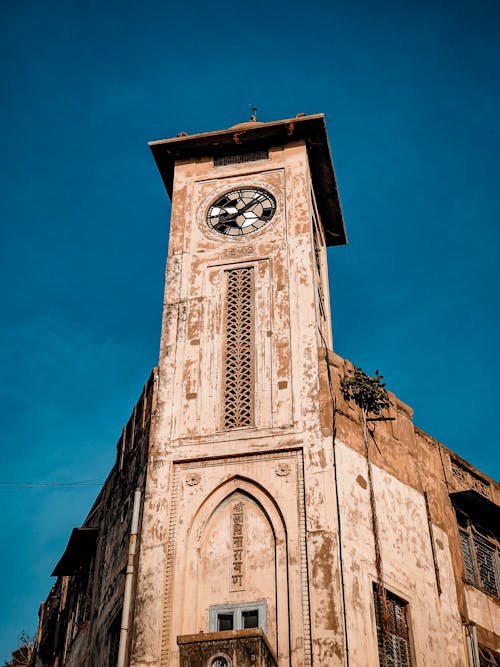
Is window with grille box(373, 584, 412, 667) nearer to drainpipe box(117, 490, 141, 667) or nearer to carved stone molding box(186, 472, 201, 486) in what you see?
carved stone molding box(186, 472, 201, 486)

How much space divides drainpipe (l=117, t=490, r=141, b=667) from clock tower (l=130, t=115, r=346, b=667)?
22cm

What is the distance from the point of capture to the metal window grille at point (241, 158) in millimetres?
21141

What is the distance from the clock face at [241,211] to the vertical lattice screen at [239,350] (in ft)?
3.84

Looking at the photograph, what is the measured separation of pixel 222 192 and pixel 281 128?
6.35 feet

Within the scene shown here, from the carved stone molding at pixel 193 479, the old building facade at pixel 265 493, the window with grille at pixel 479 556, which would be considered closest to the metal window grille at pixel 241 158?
the old building facade at pixel 265 493

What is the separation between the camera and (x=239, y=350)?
1766 cm

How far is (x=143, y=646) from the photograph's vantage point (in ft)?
47.0

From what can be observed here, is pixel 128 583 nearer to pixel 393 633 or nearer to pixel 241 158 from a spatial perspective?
pixel 393 633

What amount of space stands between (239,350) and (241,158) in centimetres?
545

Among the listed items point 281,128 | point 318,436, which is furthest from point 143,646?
point 281,128

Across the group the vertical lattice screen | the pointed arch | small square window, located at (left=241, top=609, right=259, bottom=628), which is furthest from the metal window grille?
small square window, located at (left=241, top=609, right=259, bottom=628)

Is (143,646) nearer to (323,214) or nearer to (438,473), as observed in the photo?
(438,473)

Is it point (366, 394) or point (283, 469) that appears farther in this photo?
point (366, 394)

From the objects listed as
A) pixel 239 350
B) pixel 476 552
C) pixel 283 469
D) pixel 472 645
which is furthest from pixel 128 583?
pixel 476 552
